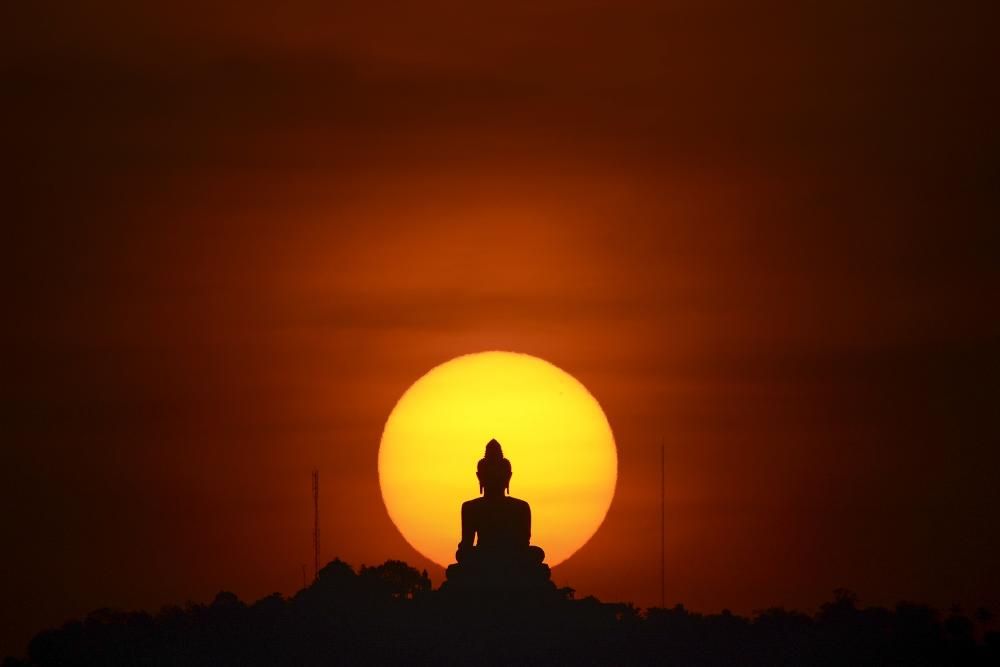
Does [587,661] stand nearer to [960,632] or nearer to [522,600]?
[522,600]

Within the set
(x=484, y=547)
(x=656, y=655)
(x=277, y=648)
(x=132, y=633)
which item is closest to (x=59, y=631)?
(x=132, y=633)

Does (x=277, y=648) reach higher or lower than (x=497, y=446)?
lower

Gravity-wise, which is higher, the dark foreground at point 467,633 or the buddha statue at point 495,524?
the buddha statue at point 495,524

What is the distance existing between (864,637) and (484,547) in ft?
33.4

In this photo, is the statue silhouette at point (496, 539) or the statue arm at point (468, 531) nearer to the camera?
the statue silhouette at point (496, 539)

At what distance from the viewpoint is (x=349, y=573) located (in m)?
68.1

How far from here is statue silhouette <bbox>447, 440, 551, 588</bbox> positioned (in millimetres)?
67438

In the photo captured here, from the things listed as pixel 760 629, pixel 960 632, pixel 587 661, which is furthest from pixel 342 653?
pixel 960 632

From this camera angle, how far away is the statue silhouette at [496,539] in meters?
67.4

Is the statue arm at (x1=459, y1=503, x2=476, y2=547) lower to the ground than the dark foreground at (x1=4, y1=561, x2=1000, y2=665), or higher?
higher

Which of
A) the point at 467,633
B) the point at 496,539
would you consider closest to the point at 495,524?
the point at 496,539

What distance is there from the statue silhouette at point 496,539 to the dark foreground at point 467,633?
27.6 inches

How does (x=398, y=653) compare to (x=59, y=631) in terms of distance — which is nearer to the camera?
(x=398, y=653)

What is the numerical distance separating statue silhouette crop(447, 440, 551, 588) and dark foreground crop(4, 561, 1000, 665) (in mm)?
701
